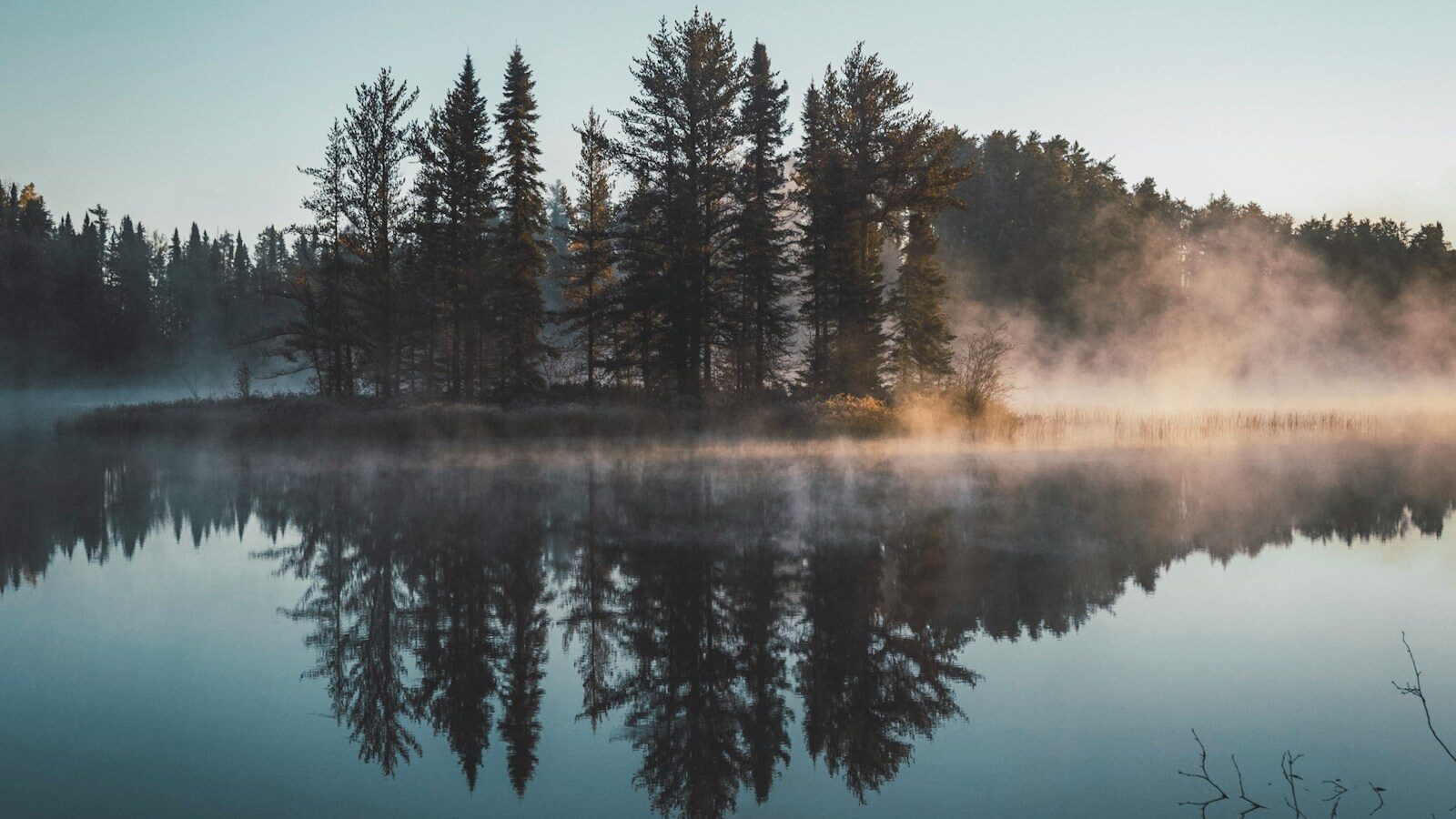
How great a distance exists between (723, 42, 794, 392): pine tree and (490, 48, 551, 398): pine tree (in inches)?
340

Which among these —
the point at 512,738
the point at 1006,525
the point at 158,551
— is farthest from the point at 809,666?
the point at 158,551

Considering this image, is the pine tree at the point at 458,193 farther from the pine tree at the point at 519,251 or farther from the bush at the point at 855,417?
the bush at the point at 855,417

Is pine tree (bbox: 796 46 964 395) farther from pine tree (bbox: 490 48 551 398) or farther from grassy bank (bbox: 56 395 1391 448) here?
pine tree (bbox: 490 48 551 398)

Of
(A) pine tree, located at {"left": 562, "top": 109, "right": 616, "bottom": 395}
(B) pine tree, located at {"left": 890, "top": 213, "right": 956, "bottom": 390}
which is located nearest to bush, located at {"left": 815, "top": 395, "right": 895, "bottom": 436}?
(B) pine tree, located at {"left": 890, "top": 213, "right": 956, "bottom": 390}

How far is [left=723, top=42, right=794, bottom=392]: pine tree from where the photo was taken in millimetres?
35000

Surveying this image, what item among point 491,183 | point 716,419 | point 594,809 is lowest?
point 594,809

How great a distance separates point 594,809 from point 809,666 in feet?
9.86

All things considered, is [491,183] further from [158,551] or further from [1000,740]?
[1000,740]

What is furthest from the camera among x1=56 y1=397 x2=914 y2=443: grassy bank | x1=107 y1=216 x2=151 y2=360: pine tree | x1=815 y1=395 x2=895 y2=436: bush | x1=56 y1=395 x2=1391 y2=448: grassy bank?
x1=107 y1=216 x2=151 y2=360: pine tree

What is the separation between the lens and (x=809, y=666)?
8.47 m

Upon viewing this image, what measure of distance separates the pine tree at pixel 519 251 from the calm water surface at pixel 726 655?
19423 mm

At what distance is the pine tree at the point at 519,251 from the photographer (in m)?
36.8

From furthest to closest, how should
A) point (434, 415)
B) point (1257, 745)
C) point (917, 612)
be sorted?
point (434, 415) → point (917, 612) → point (1257, 745)

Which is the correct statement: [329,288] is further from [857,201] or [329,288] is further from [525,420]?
[857,201]
